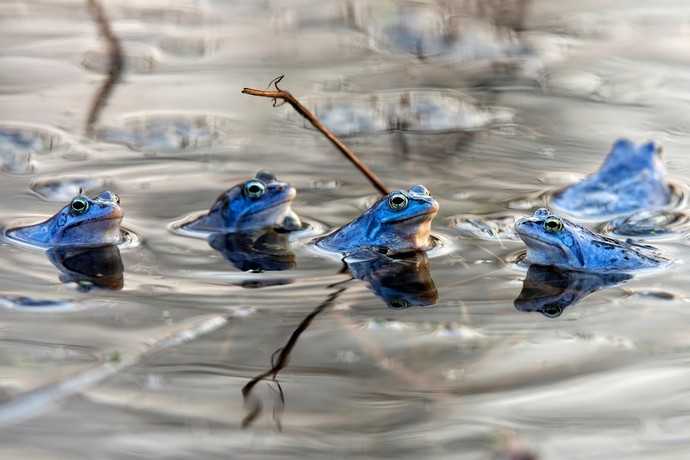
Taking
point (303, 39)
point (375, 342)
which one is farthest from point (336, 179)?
point (303, 39)

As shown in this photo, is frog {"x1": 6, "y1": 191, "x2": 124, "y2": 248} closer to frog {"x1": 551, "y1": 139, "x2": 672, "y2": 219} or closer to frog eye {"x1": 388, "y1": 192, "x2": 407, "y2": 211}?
frog eye {"x1": 388, "y1": 192, "x2": 407, "y2": 211}

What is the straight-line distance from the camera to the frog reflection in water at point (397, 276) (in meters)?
5.05

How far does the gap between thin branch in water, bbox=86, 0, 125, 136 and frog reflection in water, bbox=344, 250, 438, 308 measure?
8.47 ft

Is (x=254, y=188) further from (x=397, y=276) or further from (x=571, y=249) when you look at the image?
(x=571, y=249)

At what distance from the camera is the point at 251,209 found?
5965 millimetres

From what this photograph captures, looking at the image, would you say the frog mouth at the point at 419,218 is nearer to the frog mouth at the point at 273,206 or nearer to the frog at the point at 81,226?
the frog mouth at the point at 273,206

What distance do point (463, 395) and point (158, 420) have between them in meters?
1.04

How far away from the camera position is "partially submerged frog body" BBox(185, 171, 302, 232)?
5938 mm

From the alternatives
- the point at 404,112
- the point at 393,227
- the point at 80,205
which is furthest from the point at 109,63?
the point at 393,227

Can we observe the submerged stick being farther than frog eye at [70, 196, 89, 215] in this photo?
No

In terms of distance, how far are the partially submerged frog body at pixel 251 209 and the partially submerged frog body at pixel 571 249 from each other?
49.0 inches

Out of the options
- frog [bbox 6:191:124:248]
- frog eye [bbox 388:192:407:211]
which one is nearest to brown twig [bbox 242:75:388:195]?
frog eye [bbox 388:192:407:211]

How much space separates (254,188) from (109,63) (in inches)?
143

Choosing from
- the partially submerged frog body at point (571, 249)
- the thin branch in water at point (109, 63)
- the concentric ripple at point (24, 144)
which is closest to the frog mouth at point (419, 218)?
the partially submerged frog body at point (571, 249)
